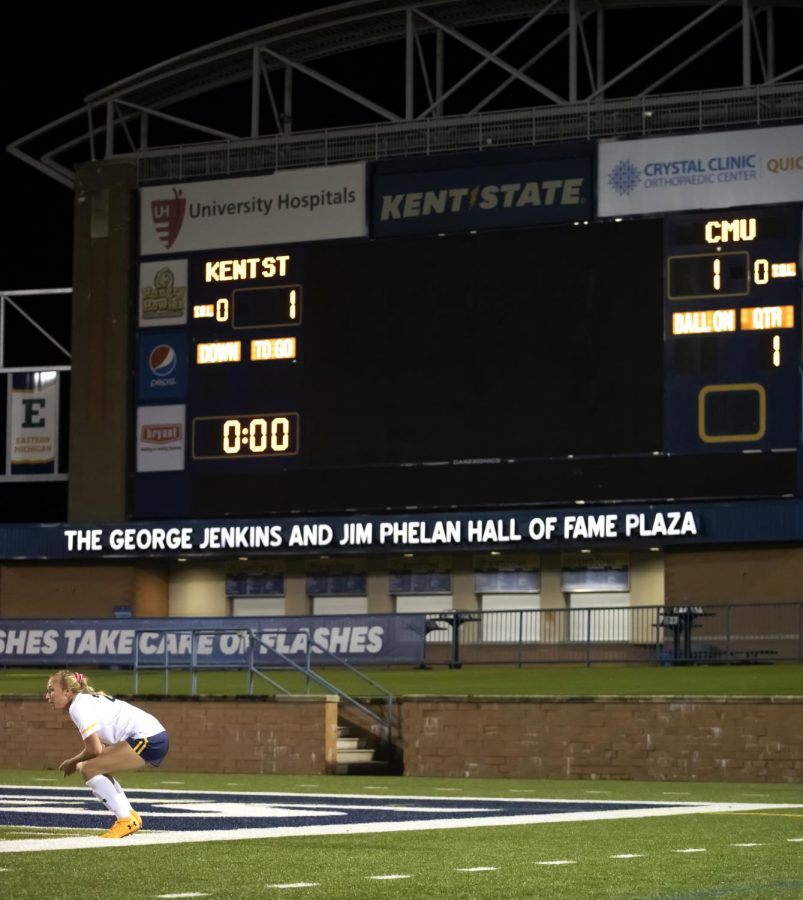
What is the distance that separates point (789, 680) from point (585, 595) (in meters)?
9.84

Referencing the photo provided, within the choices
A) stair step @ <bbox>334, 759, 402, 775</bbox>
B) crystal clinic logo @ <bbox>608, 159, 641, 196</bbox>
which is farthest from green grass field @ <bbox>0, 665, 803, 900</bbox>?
crystal clinic logo @ <bbox>608, 159, 641, 196</bbox>

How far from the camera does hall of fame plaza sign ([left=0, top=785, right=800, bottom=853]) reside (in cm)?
1259

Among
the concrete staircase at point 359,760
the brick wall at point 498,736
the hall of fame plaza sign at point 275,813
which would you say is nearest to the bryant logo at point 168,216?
the brick wall at point 498,736

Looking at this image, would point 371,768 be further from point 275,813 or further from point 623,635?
point 275,813

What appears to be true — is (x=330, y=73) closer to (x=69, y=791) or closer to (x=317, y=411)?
(x=317, y=411)

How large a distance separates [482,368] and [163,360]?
6.28 meters

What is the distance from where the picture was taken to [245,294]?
109 feet

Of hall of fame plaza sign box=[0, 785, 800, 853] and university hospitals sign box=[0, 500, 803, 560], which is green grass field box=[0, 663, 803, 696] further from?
hall of fame plaza sign box=[0, 785, 800, 853]

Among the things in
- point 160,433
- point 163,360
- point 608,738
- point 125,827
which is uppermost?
point 163,360

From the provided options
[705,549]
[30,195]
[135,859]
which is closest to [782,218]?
[705,549]

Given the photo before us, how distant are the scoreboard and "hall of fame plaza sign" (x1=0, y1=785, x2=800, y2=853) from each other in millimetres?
13785

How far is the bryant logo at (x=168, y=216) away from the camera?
34.7m

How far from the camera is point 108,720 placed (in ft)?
40.0

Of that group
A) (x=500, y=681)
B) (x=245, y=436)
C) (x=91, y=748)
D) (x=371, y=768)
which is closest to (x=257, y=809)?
(x=91, y=748)
